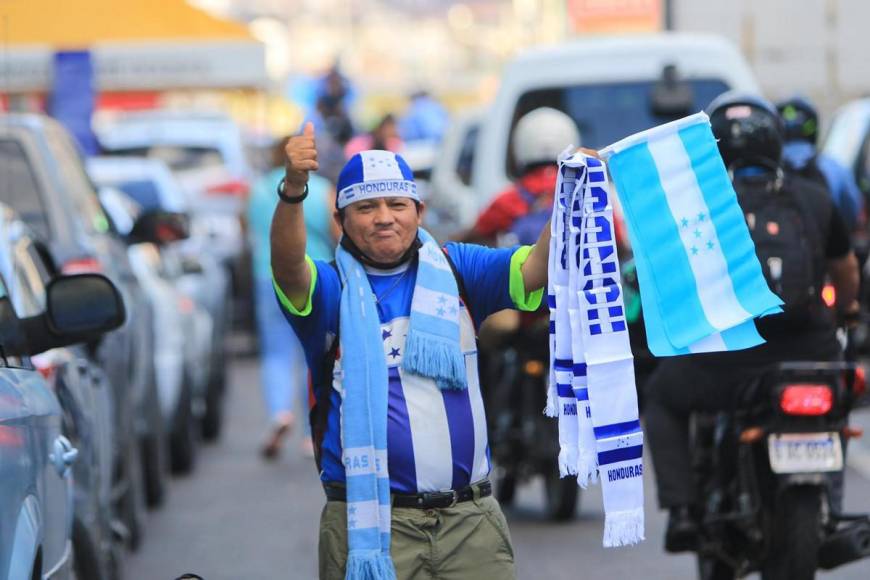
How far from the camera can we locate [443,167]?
20.2 meters

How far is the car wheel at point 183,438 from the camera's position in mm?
13578

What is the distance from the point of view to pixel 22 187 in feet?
32.5

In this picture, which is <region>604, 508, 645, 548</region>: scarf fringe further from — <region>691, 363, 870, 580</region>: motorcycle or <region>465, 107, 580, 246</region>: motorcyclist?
<region>465, 107, 580, 246</region>: motorcyclist

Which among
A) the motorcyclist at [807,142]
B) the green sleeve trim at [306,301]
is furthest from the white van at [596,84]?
the green sleeve trim at [306,301]

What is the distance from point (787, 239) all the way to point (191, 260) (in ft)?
25.0

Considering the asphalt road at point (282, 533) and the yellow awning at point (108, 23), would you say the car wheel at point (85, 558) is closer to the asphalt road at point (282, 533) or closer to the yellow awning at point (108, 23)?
the asphalt road at point (282, 533)

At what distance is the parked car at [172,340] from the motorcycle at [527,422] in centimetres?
207

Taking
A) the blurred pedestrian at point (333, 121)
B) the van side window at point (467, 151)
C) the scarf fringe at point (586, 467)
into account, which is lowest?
the scarf fringe at point (586, 467)

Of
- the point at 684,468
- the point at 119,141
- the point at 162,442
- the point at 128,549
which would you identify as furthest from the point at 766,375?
the point at 119,141

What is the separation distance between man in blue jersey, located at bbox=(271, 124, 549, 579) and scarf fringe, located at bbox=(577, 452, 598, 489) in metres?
0.38

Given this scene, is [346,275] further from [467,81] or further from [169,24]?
[467,81]

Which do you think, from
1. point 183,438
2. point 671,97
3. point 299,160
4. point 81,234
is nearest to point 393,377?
point 299,160

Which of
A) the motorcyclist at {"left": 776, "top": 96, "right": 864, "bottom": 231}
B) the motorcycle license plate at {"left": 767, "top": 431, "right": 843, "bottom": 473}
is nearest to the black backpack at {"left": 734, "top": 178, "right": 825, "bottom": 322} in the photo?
the motorcycle license plate at {"left": 767, "top": 431, "right": 843, "bottom": 473}

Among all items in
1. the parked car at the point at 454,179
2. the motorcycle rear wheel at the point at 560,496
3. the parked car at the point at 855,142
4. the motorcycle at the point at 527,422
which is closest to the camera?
the motorcycle at the point at 527,422
